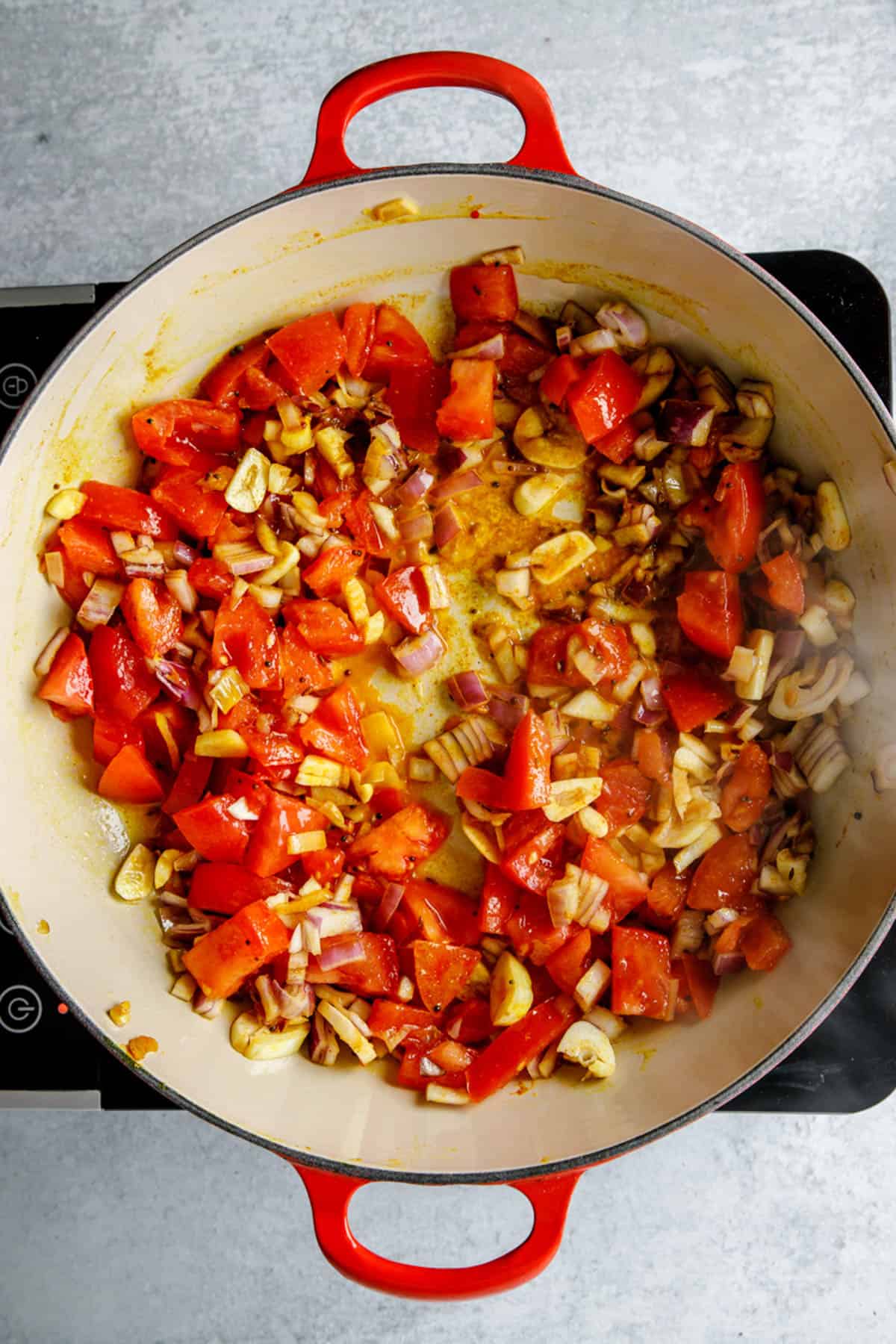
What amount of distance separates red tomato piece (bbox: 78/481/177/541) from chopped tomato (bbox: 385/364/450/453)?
1.18 feet

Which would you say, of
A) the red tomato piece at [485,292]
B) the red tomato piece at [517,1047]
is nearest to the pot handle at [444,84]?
the red tomato piece at [485,292]

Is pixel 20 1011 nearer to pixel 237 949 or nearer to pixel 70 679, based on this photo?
pixel 237 949

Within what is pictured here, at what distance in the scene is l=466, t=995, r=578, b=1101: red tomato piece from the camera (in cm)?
132

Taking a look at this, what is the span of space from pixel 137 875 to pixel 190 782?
0.48 feet

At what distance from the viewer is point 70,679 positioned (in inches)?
52.6

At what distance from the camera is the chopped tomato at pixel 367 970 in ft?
4.43

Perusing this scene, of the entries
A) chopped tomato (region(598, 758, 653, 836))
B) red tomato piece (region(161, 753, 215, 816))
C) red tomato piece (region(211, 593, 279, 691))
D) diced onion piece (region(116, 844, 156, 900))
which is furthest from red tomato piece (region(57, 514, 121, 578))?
chopped tomato (region(598, 758, 653, 836))

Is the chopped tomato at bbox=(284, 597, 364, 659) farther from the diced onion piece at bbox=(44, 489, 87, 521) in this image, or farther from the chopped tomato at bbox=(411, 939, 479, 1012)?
the chopped tomato at bbox=(411, 939, 479, 1012)

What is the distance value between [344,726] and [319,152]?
707 mm

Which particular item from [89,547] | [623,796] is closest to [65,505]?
[89,547]

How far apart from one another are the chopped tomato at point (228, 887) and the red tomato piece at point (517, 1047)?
0.35 metres

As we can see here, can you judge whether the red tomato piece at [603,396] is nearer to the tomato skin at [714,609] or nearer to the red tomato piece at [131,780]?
the tomato skin at [714,609]

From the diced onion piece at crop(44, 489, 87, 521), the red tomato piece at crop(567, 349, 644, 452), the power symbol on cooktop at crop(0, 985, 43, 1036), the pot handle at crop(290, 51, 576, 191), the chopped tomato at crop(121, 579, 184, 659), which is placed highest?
the pot handle at crop(290, 51, 576, 191)

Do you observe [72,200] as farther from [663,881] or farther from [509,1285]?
[509,1285]
